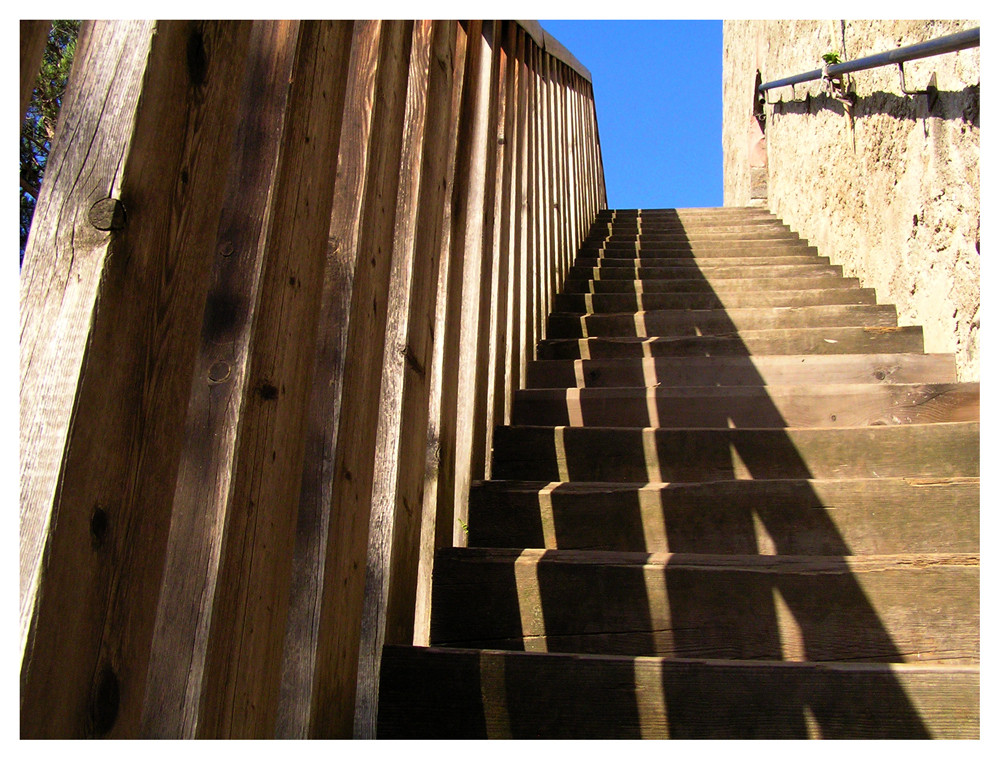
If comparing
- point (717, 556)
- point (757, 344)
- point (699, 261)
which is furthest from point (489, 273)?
point (699, 261)

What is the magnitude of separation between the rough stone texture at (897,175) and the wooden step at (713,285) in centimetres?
15

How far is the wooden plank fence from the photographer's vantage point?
0.67 m

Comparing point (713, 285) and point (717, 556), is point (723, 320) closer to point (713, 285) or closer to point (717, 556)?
point (713, 285)

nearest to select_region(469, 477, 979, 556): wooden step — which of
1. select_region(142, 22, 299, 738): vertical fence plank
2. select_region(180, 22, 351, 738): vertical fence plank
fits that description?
select_region(180, 22, 351, 738): vertical fence plank

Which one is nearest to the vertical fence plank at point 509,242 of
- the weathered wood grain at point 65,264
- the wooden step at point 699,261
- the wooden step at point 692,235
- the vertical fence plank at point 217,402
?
the vertical fence plank at point 217,402

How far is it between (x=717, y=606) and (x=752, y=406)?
3.43 feet

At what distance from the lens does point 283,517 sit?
0.97 meters

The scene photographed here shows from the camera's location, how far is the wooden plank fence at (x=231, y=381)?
67 centimetres

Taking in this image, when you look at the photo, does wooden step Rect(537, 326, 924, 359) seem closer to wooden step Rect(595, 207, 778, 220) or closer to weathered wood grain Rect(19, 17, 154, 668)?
weathered wood grain Rect(19, 17, 154, 668)

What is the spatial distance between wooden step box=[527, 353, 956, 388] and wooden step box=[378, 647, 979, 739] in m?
1.54

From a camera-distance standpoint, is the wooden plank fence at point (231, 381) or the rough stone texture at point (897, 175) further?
the rough stone texture at point (897, 175)

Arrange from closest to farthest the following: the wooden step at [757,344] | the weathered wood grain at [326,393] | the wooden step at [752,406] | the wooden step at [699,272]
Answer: the weathered wood grain at [326,393] < the wooden step at [752,406] < the wooden step at [757,344] < the wooden step at [699,272]

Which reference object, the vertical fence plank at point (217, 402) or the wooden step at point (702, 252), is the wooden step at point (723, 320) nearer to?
the wooden step at point (702, 252)

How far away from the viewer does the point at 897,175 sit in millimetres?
3051
